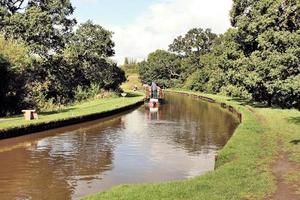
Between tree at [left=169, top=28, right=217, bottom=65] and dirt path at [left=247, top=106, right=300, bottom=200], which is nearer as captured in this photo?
dirt path at [left=247, top=106, right=300, bottom=200]

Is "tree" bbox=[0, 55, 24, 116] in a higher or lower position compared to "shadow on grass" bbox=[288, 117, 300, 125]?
higher

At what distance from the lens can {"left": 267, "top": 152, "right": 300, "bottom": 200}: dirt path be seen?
13.9 meters

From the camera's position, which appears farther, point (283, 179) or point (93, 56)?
point (93, 56)

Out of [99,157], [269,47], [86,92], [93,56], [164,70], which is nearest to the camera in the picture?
[99,157]

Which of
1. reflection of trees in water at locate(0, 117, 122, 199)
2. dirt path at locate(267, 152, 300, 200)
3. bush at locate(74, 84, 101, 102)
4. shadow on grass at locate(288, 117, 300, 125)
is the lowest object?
reflection of trees in water at locate(0, 117, 122, 199)

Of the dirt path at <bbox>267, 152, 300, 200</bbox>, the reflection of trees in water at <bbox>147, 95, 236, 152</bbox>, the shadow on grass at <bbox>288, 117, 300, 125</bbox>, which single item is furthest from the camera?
the shadow on grass at <bbox>288, 117, 300, 125</bbox>

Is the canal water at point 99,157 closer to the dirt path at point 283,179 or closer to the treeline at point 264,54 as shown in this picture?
the dirt path at point 283,179

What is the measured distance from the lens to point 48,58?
193 ft

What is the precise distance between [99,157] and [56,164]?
9.57 ft

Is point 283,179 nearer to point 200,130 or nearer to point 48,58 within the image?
point 200,130

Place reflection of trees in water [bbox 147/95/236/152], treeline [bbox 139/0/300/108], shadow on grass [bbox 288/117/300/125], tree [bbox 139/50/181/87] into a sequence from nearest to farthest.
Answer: reflection of trees in water [bbox 147/95/236/152] → shadow on grass [bbox 288/117/300/125] → treeline [bbox 139/0/300/108] → tree [bbox 139/50/181/87]

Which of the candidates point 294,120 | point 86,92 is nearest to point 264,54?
point 294,120

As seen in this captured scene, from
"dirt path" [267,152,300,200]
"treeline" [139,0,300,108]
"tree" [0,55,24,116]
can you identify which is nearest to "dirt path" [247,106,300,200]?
"dirt path" [267,152,300,200]

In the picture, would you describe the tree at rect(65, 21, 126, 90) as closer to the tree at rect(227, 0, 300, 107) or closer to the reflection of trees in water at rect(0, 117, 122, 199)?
the tree at rect(227, 0, 300, 107)
